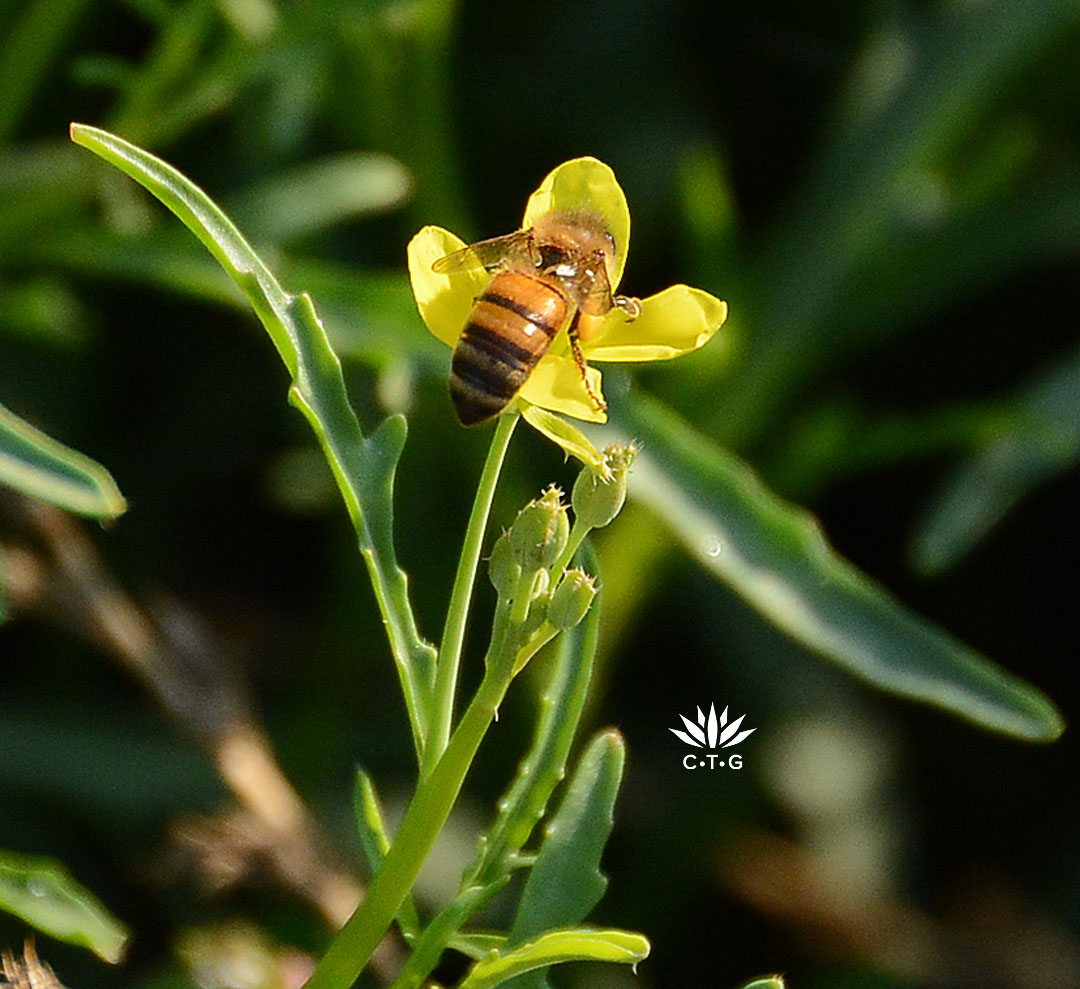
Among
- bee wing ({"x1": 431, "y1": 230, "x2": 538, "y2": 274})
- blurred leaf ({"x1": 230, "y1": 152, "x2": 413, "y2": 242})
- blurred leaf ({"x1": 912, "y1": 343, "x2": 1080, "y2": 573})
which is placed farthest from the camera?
blurred leaf ({"x1": 912, "y1": 343, "x2": 1080, "y2": 573})

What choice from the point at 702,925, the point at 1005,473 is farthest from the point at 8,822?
the point at 1005,473

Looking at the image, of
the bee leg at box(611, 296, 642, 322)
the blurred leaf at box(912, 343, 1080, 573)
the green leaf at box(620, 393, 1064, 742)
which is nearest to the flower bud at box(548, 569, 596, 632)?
the bee leg at box(611, 296, 642, 322)

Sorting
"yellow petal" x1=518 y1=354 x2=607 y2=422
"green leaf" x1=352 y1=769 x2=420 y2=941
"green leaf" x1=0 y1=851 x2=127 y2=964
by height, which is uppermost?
"yellow petal" x1=518 y1=354 x2=607 y2=422

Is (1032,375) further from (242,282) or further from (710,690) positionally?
(242,282)

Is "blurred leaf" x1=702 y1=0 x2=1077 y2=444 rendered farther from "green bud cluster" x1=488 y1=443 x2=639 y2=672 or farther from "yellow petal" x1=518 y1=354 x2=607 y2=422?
"green bud cluster" x1=488 y1=443 x2=639 y2=672

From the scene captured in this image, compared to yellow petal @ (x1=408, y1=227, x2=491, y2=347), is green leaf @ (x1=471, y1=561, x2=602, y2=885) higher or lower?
lower

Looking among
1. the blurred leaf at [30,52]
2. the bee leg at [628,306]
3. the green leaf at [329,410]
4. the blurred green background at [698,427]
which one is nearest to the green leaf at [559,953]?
the green leaf at [329,410]

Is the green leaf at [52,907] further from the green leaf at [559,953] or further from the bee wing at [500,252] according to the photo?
the bee wing at [500,252]

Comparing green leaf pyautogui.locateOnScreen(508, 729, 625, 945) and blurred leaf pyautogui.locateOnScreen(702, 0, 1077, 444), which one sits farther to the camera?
blurred leaf pyautogui.locateOnScreen(702, 0, 1077, 444)
